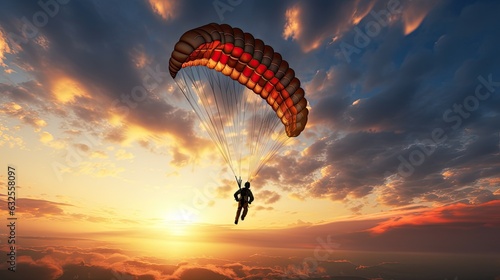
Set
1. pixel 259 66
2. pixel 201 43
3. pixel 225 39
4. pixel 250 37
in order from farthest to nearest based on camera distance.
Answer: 1. pixel 259 66
2. pixel 250 37
3. pixel 225 39
4. pixel 201 43

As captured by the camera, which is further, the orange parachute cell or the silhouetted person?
the silhouetted person

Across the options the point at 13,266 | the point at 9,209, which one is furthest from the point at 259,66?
the point at 13,266

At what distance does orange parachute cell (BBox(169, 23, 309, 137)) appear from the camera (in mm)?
13195

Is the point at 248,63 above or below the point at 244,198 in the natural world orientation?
above

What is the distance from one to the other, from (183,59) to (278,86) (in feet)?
22.9

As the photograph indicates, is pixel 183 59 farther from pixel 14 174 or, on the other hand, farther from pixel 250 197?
pixel 14 174

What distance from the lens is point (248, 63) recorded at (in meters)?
16.5

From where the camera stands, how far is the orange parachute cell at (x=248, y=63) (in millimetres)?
13195

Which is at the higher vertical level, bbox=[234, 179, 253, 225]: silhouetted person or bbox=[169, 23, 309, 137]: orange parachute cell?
bbox=[169, 23, 309, 137]: orange parachute cell

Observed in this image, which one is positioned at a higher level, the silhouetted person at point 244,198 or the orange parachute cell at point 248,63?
the orange parachute cell at point 248,63

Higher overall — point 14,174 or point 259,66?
point 259,66

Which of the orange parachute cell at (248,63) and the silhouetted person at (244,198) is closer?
the orange parachute cell at (248,63)

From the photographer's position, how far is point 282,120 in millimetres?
19562

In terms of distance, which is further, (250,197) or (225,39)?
(250,197)
